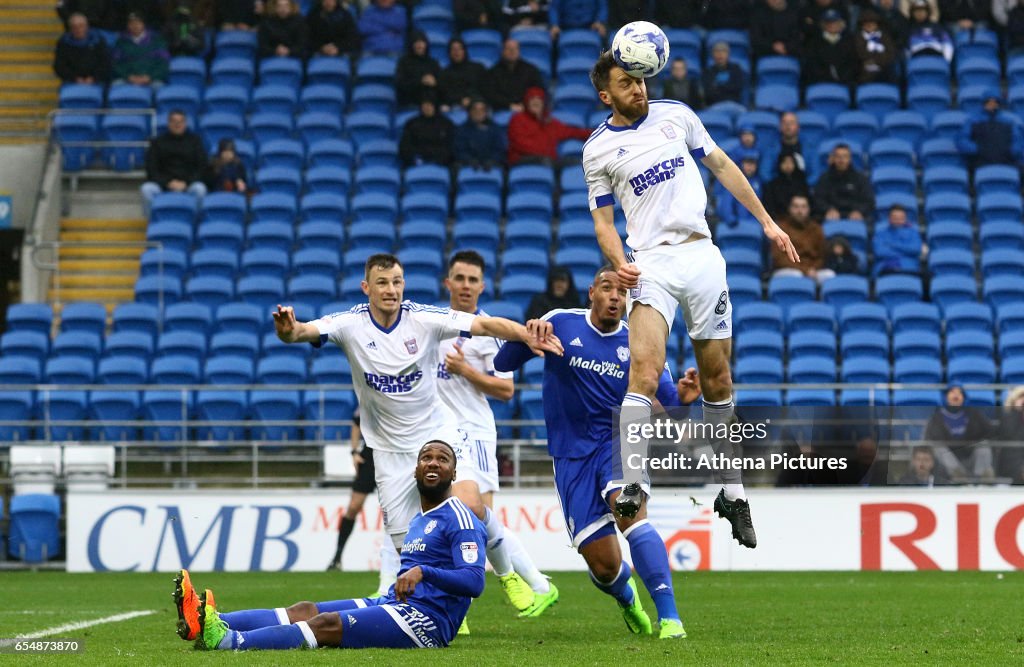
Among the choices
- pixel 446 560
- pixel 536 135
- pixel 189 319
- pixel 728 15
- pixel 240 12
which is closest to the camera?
pixel 446 560

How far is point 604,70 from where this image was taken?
929cm

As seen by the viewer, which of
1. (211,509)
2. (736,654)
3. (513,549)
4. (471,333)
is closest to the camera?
(736,654)

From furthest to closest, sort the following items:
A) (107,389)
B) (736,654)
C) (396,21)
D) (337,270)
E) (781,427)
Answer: (396,21) → (337,270) → (107,389) → (781,427) → (736,654)

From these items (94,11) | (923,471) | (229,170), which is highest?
(94,11)

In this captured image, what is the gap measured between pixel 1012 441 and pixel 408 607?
10.5 m

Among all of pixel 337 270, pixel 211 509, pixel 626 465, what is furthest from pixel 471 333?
pixel 337 270

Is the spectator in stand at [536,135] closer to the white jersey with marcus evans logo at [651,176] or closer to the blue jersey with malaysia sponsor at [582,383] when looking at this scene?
the blue jersey with malaysia sponsor at [582,383]

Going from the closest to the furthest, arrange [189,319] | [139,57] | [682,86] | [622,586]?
[622,586]
[189,319]
[682,86]
[139,57]

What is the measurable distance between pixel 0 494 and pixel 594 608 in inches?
341

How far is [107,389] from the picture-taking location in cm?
1939

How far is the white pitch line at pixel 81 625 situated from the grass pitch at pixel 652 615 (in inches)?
5.4

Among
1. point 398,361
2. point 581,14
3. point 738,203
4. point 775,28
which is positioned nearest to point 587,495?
point 398,361

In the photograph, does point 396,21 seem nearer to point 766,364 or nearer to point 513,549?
point 766,364

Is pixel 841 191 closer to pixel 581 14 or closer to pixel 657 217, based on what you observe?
pixel 581 14
